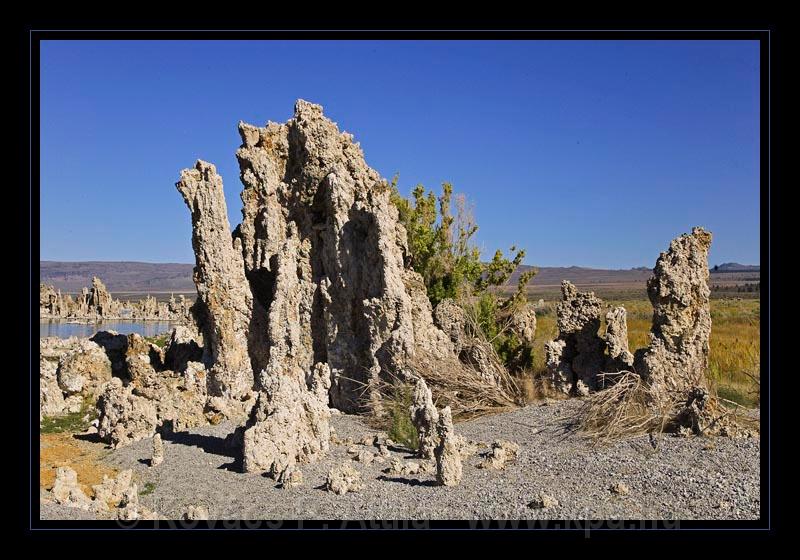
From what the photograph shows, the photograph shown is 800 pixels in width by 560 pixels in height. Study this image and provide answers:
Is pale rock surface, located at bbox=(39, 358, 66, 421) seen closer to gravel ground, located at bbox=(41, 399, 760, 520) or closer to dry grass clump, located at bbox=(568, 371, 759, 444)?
gravel ground, located at bbox=(41, 399, 760, 520)

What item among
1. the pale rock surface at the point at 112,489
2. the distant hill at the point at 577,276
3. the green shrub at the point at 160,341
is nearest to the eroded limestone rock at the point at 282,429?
the pale rock surface at the point at 112,489

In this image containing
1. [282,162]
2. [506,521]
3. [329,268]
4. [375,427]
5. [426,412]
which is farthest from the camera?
[282,162]

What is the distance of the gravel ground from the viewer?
20.9 ft

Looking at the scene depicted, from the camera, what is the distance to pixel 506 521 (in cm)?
621

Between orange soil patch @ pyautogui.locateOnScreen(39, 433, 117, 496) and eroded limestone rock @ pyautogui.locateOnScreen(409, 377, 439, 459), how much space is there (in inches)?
141

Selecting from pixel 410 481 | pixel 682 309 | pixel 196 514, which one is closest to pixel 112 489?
pixel 196 514

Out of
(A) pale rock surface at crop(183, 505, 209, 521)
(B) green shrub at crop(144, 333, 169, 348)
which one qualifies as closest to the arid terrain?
(A) pale rock surface at crop(183, 505, 209, 521)

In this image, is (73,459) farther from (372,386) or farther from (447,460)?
(447,460)

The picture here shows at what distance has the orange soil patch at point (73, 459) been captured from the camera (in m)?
8.20

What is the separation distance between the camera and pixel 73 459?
9.14 meters
